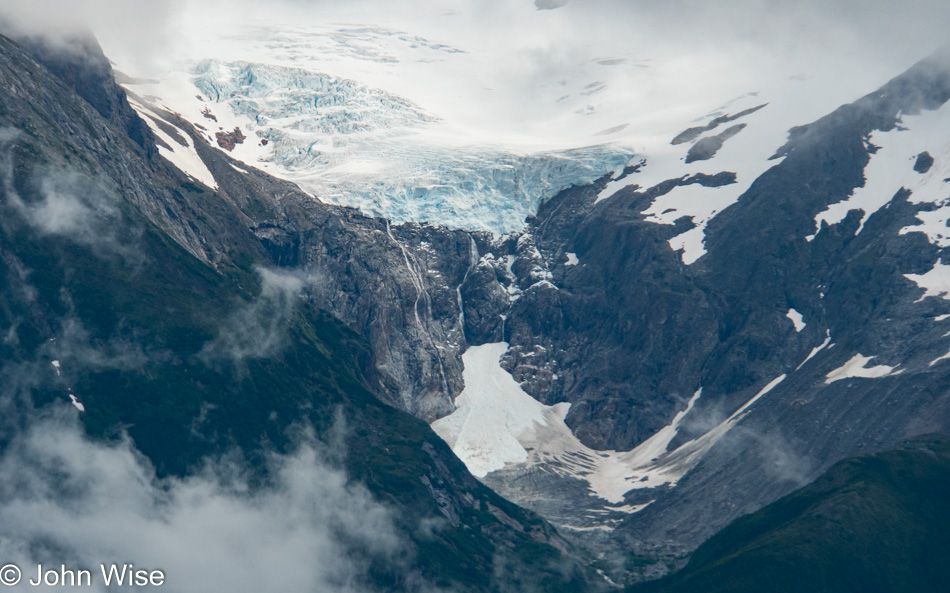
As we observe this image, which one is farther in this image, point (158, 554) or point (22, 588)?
point (158, 554)

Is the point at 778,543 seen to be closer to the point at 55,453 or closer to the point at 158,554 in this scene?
the point at 158,554

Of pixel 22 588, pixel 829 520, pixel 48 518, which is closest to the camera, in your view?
pixel 22 588

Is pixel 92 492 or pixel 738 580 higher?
pixel 92 492

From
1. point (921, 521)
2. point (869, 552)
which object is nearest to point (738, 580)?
point (869, 552)

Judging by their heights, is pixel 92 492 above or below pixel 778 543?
above

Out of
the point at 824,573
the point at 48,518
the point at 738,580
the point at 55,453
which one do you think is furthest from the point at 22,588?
the point at 824,573

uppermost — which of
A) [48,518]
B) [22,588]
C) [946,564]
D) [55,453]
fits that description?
[55,453]

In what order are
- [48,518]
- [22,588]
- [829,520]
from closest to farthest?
[22,588]
[48,518]
[829,520]

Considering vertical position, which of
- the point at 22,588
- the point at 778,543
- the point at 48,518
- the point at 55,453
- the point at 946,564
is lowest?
the point at 946,564

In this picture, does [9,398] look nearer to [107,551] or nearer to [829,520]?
[107,551]
